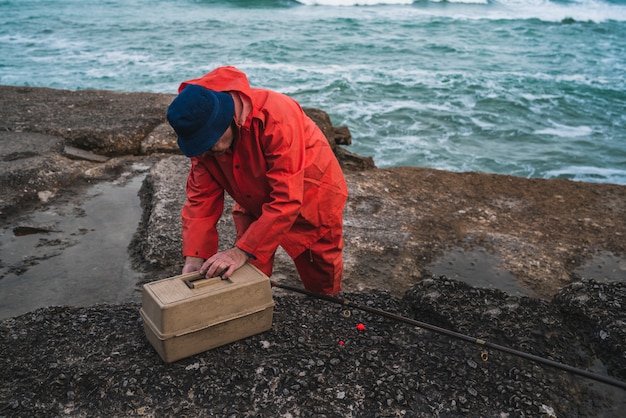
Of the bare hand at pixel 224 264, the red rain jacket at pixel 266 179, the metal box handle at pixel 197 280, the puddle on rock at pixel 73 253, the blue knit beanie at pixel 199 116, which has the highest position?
the blue knit beanie at pixel 199 116

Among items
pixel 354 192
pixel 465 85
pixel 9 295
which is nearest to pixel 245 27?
pixel 465 85

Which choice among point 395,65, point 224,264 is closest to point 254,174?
point 224,264

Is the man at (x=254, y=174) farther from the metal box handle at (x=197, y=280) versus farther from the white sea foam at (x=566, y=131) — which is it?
the white sea foam at (x=566, y=131)

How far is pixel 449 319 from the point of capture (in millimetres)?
2943

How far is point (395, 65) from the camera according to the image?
49.3 ft

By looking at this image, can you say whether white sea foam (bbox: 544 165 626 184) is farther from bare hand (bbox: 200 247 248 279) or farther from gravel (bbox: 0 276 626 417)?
bare hand (bbox: 200 247 248 279)

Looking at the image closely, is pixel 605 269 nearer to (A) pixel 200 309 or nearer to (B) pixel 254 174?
(B) pixel 254 174

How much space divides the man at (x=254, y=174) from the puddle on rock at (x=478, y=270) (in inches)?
43.8

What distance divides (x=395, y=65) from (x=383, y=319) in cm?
1316

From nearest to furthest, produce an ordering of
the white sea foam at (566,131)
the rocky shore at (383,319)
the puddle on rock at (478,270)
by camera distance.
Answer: the rocky shore at (383,319), the puddle on rock at (478,270), the white sea foam at (566,131)

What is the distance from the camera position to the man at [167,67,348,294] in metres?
2.07

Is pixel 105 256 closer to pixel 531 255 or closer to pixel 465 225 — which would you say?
pixel 465 225

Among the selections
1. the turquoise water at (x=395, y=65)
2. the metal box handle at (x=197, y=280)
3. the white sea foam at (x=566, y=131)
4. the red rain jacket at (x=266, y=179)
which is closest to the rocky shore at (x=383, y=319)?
the metal box handle at (x=197, y=280)

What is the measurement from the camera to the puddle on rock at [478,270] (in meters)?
3.50
